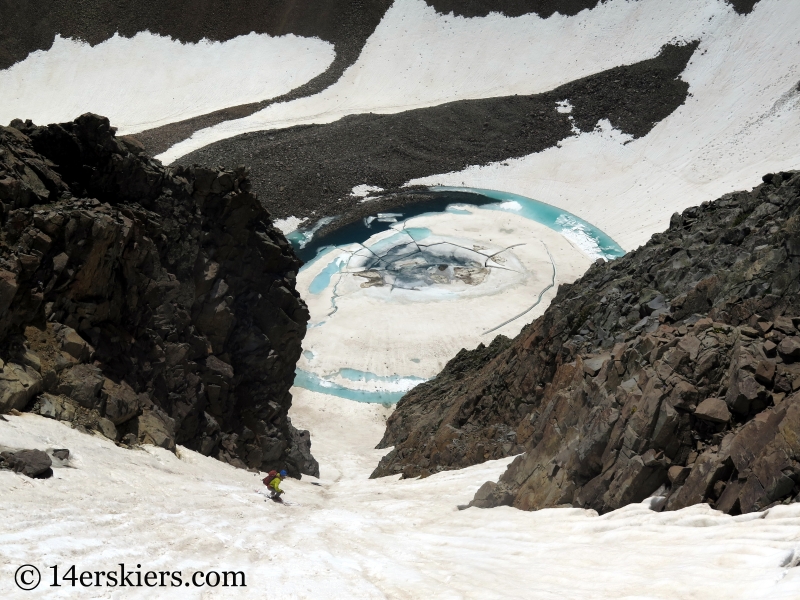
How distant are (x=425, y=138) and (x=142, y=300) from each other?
52110 mm

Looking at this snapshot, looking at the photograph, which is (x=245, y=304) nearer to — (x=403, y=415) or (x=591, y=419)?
(x=403, y=415)

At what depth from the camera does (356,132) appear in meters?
68.4

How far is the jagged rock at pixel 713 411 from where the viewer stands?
12.3 m

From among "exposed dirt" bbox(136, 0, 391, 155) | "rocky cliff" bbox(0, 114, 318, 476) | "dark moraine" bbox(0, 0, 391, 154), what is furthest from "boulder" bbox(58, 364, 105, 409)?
"dark moraine" bbox(0, 0, 391, 154)

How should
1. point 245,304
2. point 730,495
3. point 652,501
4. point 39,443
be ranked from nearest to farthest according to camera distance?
point 730,495 < point 652,501 < point 39,443 < point 245,304

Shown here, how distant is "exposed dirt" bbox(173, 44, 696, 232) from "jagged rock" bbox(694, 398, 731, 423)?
4707 centimetres

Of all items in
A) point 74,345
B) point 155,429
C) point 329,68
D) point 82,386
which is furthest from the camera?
point 329,68

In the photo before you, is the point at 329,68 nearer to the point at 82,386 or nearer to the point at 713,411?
the point at 82,386

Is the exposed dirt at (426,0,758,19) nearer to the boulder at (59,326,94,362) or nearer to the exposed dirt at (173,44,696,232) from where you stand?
the exposed dirt at (173,44,696,232)

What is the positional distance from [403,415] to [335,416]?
262 inches

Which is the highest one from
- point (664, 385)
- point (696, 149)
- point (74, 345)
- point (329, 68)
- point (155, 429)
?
point (329, 68)

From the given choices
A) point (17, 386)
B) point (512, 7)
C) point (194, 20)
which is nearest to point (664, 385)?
point (17, 386)

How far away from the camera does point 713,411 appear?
12.4m

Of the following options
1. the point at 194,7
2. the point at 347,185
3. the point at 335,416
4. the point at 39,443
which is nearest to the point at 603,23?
the point at 347,185
